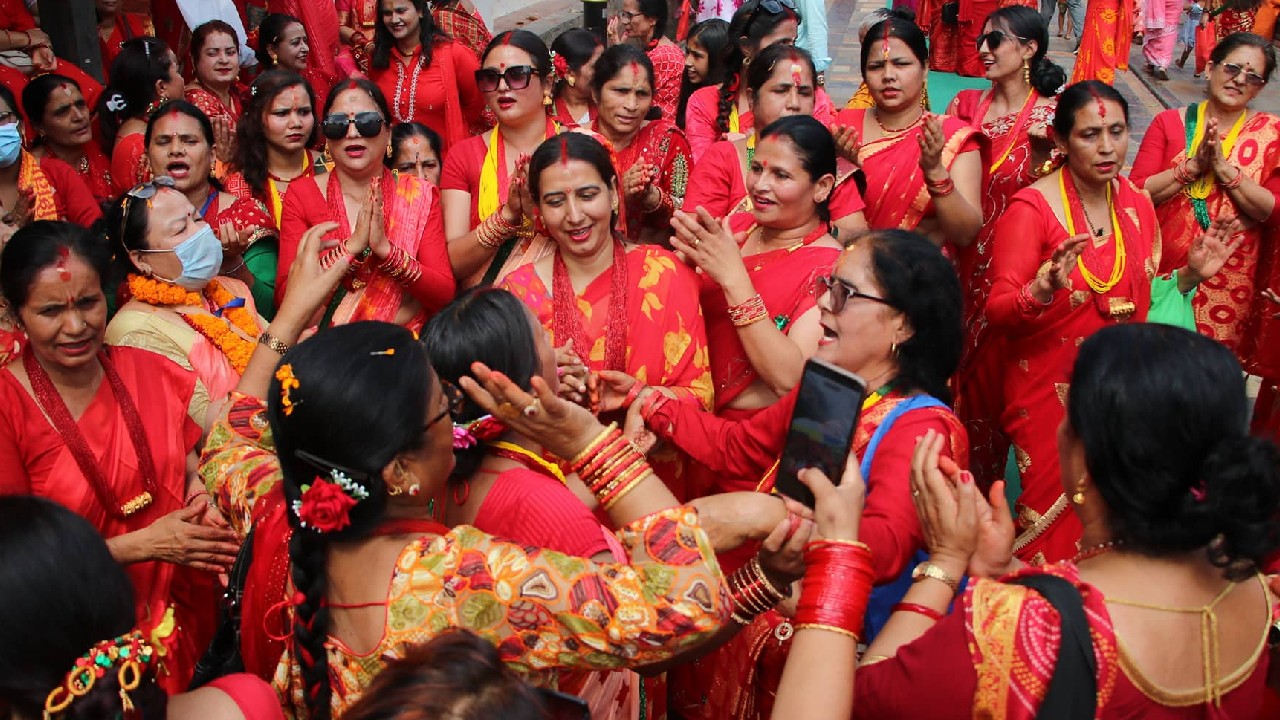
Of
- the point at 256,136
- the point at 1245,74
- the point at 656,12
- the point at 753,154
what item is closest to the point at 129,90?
the point at 256,136

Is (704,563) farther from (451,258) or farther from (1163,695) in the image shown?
(451,258)

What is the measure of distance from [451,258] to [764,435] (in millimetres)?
1662

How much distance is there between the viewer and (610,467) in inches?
72.0

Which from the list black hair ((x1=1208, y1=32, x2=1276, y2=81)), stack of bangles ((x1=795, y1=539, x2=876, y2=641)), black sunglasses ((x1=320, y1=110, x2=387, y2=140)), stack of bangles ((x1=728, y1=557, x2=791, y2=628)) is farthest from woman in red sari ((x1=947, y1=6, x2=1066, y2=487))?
stack of bangles ((x1=795, y1=539, x2=876, y2=641))

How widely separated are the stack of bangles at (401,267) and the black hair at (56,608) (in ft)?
7.06

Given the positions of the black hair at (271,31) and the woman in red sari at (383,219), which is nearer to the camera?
the woman in red sari at (383,219)

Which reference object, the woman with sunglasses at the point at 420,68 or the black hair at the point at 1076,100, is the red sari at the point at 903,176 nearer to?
the black hair at the point at 1076,100

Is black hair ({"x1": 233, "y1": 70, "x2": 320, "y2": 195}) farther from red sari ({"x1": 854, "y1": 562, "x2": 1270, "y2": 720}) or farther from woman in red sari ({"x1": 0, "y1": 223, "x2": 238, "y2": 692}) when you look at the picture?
red sari ({"x1": 854, "y1": 562, "x2": 1270, "y2": 720})

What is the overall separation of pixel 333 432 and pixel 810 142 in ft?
7.34

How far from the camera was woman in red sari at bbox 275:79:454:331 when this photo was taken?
3.65 m

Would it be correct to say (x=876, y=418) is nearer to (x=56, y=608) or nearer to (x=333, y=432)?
(x=333, y=432)

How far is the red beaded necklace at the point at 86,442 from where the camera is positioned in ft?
8.68

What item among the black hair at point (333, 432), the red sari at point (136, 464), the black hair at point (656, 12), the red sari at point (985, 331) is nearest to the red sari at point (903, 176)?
the red sari at point (985, 331)

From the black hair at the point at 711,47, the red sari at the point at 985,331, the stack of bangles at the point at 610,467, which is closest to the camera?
the stack of bangles at the point at 610,467
